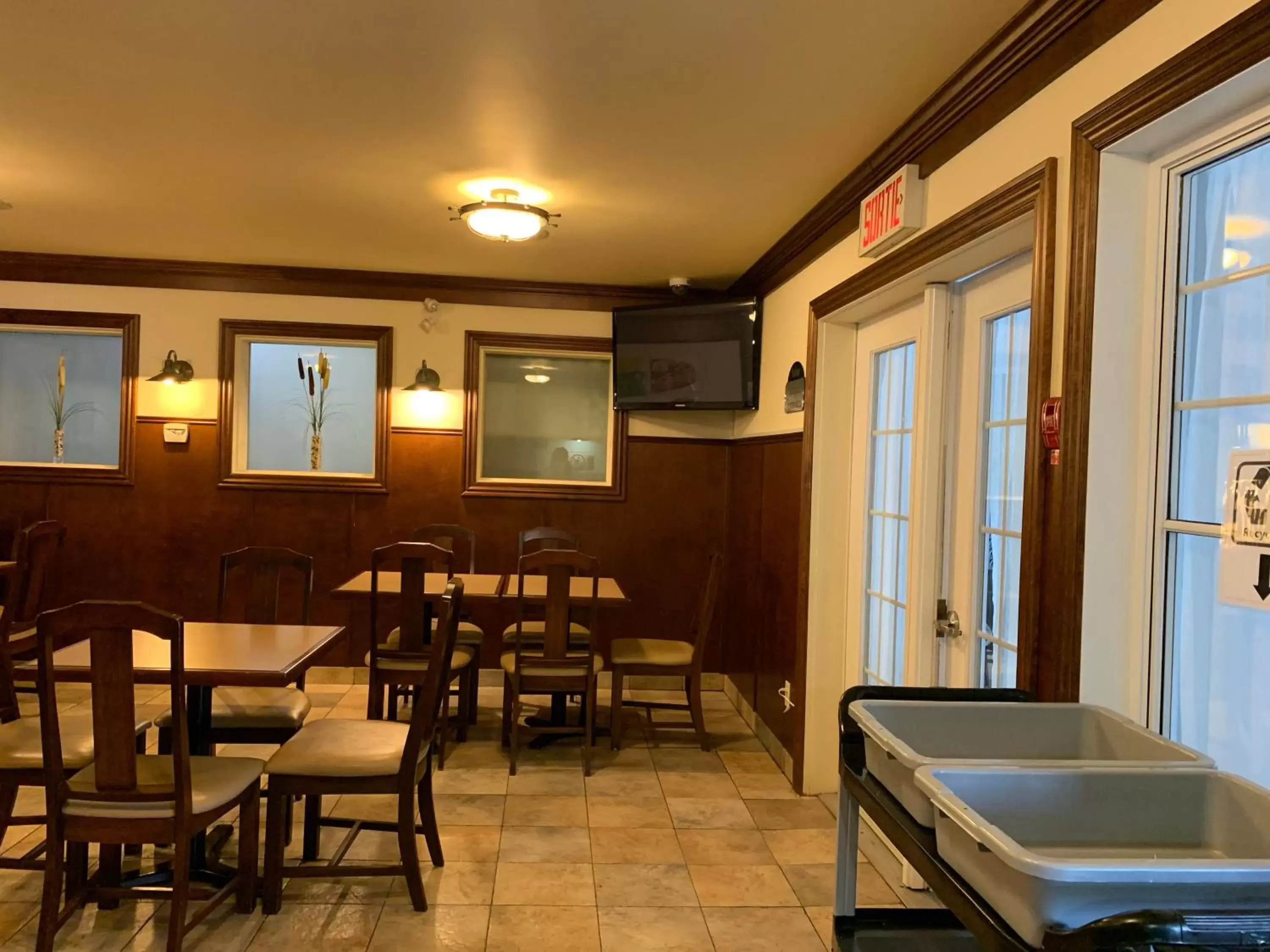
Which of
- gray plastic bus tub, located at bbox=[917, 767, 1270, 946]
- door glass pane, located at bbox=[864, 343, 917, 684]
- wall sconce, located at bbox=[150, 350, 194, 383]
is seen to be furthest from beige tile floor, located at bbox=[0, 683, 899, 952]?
wall sconce, located at bbox=[150, 350, 194, 383]

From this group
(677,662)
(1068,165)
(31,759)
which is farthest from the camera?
(677,662)

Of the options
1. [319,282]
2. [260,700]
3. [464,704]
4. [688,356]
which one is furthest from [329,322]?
[260,700]

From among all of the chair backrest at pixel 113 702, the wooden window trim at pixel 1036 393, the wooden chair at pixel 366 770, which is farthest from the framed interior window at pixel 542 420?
the wooden window trim at pixel 1036 393

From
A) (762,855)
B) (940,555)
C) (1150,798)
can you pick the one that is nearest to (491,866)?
(762,855)

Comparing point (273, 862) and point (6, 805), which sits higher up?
point (6, 805)

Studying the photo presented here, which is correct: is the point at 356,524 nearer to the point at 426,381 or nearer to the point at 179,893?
the point at 426,381

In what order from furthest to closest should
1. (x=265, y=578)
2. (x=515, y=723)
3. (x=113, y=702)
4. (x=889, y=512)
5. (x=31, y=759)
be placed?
(x=515, y=723) < (x=265, y=578) < (x=889, y=512) < (x=31, y=759) < (x=113, y=702)

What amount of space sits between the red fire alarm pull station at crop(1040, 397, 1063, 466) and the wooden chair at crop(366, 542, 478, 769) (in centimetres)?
242

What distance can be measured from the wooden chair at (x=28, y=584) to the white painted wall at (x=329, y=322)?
1.24m

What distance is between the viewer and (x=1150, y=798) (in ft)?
4.16

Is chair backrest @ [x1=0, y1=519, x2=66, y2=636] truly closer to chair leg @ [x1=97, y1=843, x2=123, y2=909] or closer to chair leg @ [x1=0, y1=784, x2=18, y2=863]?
chair leg @ [x1=0, y1=784, x2=18, y2=863]

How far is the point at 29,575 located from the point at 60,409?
1.56m

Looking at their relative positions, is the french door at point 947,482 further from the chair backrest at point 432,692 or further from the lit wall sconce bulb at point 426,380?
the lit wall sconce bulb at point 426,380

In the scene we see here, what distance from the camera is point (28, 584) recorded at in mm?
4246
